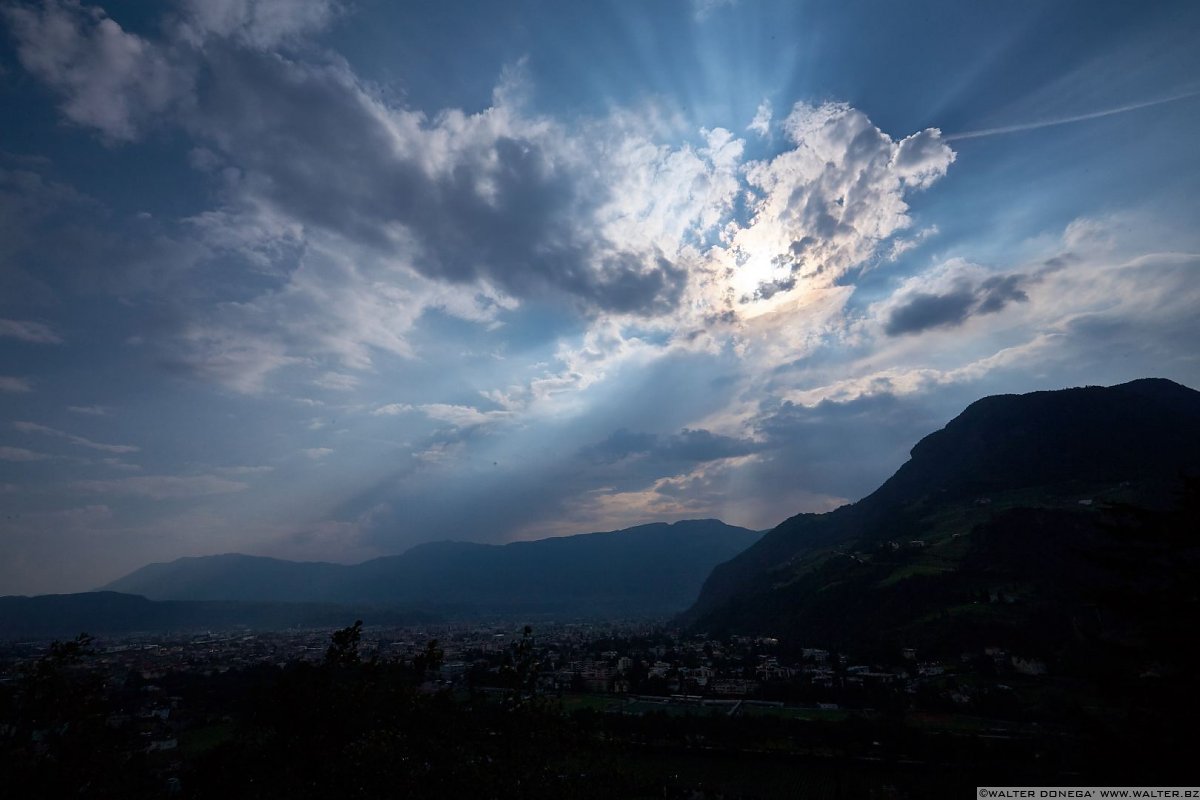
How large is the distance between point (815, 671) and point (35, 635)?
220 m

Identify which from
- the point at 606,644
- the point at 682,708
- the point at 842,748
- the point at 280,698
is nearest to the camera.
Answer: the point at 280,698

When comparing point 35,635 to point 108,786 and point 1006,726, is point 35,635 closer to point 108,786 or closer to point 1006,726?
point 108,786

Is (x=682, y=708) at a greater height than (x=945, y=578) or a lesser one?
lesser

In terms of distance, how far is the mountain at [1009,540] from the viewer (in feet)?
252

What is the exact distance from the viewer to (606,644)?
415ft

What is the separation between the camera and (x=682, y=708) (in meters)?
73.5

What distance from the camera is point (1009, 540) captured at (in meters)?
104

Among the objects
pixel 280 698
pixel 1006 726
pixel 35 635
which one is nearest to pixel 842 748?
pixel 1006 726

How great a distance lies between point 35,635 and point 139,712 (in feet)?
547

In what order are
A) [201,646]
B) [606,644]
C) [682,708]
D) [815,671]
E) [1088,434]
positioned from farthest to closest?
1. [1088,434]
2. [201,646]
3. [606,644]
4. [815,671]
5. [682,708]

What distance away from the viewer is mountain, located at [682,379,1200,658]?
7675cm

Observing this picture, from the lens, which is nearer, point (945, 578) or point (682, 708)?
point (682, 708)

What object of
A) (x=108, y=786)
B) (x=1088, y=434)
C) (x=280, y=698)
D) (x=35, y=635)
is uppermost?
(x=1088, y=434)

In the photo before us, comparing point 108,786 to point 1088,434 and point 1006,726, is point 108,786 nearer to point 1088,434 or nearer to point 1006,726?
point 1006,726
